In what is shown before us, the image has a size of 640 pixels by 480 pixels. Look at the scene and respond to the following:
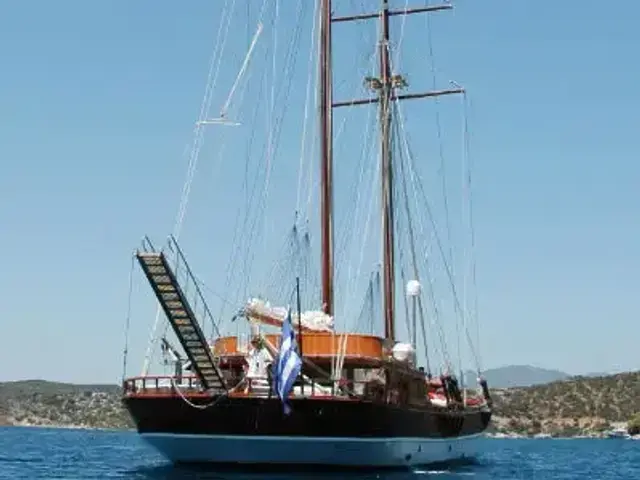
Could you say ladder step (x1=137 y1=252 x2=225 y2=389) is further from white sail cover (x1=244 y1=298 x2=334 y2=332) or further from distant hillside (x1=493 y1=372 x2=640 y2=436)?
distant hillside (x1=493 y1=372 x2=640 y2=436)

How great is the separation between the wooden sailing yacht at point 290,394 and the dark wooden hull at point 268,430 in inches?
1.4

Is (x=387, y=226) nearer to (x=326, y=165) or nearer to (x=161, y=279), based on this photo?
Answer: (x=326, y=165)

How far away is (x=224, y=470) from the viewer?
44.9m

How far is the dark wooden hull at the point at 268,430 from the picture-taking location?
145 ft

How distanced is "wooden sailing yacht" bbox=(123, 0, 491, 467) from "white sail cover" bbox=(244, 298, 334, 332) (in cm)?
4

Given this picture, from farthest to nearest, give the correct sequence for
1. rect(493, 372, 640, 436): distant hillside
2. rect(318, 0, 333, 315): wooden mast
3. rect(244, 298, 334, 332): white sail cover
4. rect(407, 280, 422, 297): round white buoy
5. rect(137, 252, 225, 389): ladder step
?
rect(493, 372, 640, 436): distant hillside → rect(407, 280, 422, 297): round white buoy → rect(318, 0, 333, 315): wooden mast → rect(244, 298, 334, 332): white sail cover → rect(137, 252, 225, 389): ladder step

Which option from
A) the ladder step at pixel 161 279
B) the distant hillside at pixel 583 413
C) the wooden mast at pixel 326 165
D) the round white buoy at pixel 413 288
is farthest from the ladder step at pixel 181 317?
the distant hillside at pixel 583 413

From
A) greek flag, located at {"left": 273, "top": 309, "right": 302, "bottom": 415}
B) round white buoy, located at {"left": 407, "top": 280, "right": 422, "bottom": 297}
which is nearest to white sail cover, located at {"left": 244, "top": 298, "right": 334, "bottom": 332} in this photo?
greek flag, located at {"left": 273, "top": 309, "right": 302, "bottom": 415}

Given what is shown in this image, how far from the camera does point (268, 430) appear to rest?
145ft

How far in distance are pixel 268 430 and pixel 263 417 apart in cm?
56

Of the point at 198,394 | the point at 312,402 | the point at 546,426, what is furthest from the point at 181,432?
the point at 546,426

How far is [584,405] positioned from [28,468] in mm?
149615

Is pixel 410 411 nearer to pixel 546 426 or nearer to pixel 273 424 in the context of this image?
pixel 273 424

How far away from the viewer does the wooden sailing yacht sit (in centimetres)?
4419
